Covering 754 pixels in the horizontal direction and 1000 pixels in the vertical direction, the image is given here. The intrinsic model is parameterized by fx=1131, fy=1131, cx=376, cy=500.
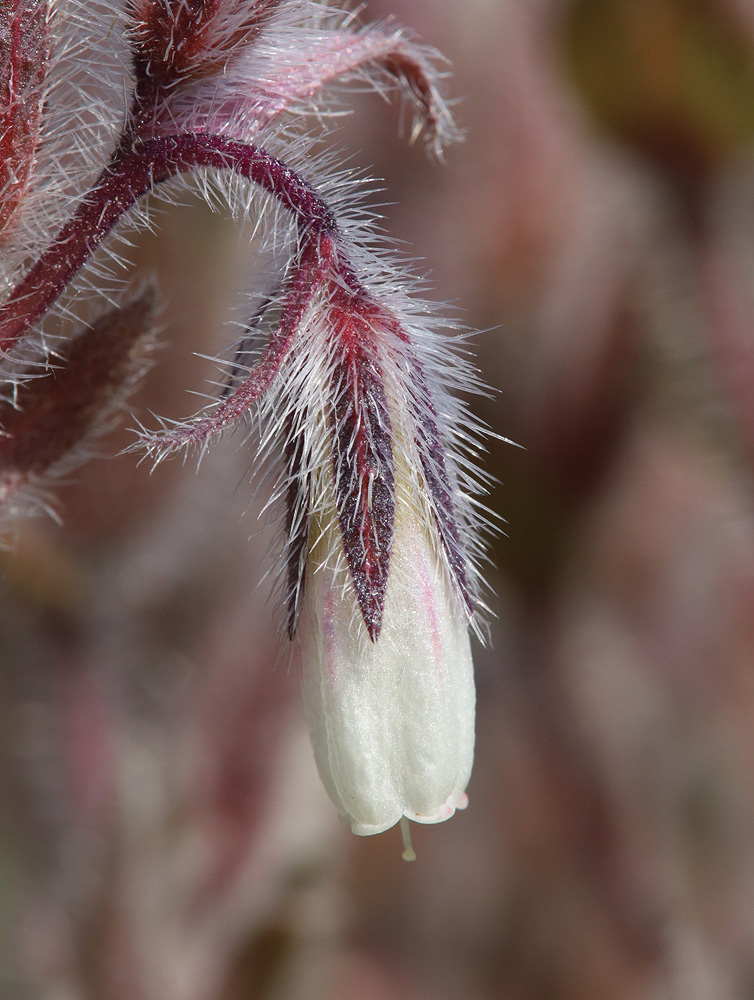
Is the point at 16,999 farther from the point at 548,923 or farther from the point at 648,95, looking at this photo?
the point at 648,95

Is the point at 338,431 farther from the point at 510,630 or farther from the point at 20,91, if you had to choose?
the point at 510,630

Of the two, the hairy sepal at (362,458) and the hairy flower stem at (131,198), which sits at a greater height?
the hairy flower stem at (131,198)

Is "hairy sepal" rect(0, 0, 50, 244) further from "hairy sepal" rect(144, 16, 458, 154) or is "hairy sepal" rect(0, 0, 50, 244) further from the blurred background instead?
the blurred background

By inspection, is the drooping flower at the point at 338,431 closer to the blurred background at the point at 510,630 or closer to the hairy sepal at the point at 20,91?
→ the hairy sepal at the point at 20,91

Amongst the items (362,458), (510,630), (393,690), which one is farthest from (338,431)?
(510,630)

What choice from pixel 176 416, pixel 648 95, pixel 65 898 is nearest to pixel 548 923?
pixel 65 898

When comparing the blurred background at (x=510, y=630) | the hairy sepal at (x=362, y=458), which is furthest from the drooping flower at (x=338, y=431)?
the blurred background at (x=510, y=630)
